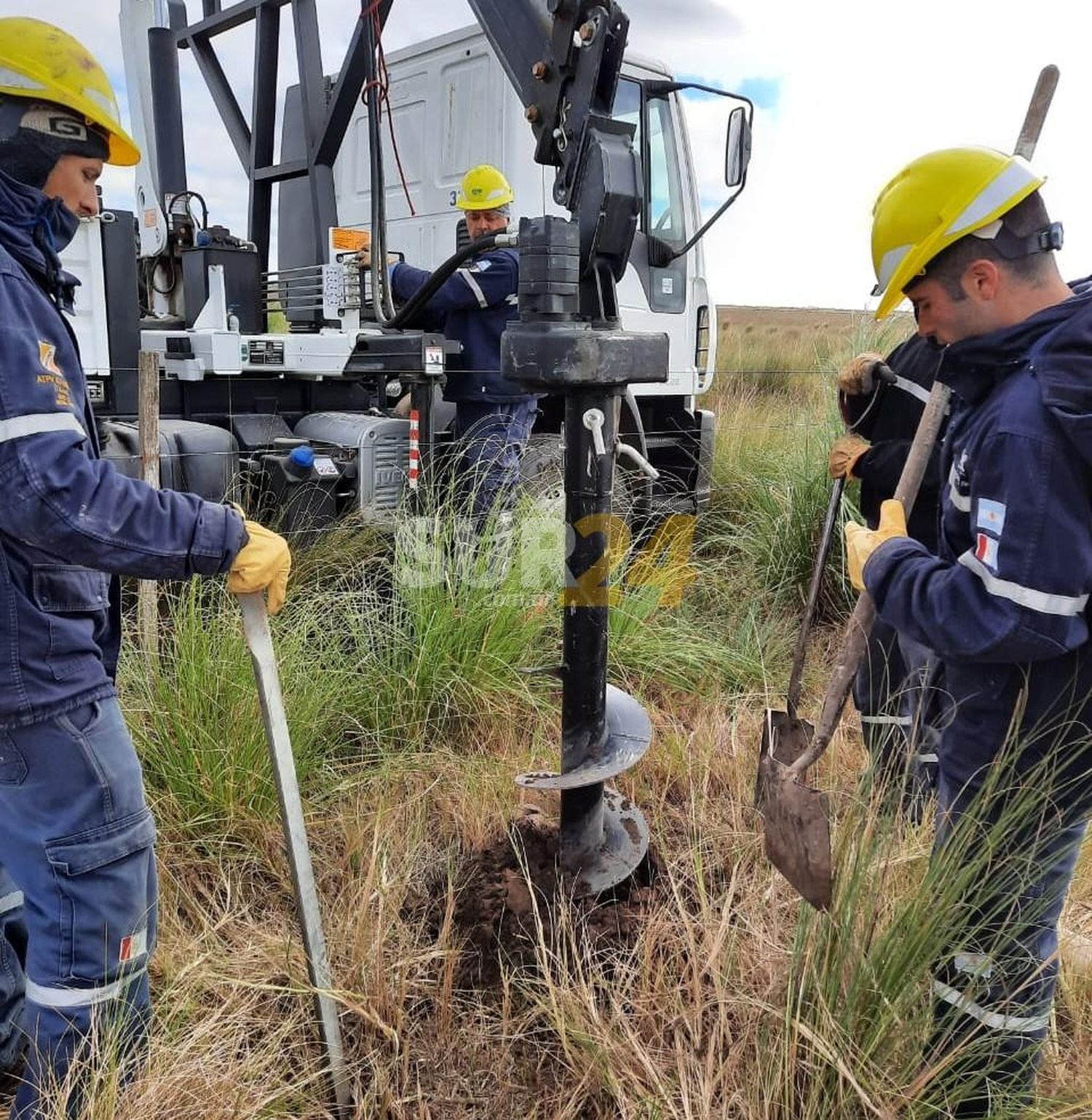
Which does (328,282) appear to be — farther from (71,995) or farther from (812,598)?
(71,995)

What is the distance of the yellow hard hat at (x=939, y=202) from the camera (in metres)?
1.63

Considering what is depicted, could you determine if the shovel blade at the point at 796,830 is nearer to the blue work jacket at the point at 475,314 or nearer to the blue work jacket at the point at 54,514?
the blue work jacket at the point at 54,514

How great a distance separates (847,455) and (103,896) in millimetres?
2249

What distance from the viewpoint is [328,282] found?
5.12 m

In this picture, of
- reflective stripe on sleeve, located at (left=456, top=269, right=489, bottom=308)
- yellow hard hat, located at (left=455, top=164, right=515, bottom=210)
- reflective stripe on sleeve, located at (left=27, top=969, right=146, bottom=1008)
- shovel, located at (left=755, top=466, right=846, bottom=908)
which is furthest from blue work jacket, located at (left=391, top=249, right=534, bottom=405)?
reflective stripe on sleeve, located at (left=27, top=969, right=146, bottom=1008)

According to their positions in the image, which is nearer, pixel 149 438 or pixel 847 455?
pixel 847 455

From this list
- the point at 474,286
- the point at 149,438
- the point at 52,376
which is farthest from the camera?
the point at 474,286

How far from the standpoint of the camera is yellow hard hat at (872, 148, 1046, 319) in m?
1.63

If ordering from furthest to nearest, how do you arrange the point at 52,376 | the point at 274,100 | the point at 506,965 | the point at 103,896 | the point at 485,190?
the point at 274,100 < the point at 485,190 < the point at 506,965 < the point at 103,896 < the point at 52,376

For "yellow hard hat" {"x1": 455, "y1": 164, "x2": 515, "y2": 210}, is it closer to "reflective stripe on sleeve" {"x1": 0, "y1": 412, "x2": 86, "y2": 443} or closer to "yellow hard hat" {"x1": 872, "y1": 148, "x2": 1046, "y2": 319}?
"yellow hard hat" {"x1": 872, "y1": 148, "x2": 1046, "y2": 319}

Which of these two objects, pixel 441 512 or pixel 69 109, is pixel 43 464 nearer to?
pixel 69 109

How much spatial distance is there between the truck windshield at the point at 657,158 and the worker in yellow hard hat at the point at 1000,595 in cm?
407

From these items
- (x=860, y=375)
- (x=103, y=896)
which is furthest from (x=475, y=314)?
(x=103, y=896)

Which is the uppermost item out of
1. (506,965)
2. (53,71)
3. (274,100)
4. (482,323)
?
(274,100)
